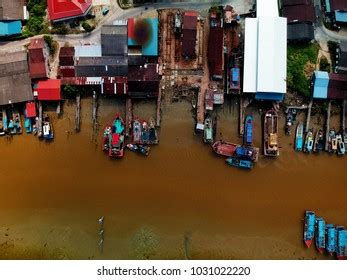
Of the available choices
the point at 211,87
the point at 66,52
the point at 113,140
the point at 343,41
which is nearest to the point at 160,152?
the point at 113,140

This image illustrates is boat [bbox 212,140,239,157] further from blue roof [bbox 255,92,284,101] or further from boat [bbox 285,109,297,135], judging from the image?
boat [bbox 285,109,297,135]

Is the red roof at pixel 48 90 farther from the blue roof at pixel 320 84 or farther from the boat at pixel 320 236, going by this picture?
the boat at pixel 320 236

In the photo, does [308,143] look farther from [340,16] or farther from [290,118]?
[340,16]

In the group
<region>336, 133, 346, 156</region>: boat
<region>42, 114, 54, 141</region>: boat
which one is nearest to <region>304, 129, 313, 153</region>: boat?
<region>336, 133, 346, 156</region>: boat

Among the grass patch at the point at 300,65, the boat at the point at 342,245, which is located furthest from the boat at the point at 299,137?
the boat at the point at 342,245

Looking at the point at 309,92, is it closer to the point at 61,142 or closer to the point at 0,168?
the point at 61,142

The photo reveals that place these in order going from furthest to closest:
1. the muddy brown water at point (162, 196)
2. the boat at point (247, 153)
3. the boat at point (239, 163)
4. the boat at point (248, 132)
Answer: the boat at point (248, 132) → the boat at point (239, 163) → the muddy brown water at point (162, 196) → the boat at point (247, 153)

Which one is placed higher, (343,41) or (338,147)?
(343,41)
